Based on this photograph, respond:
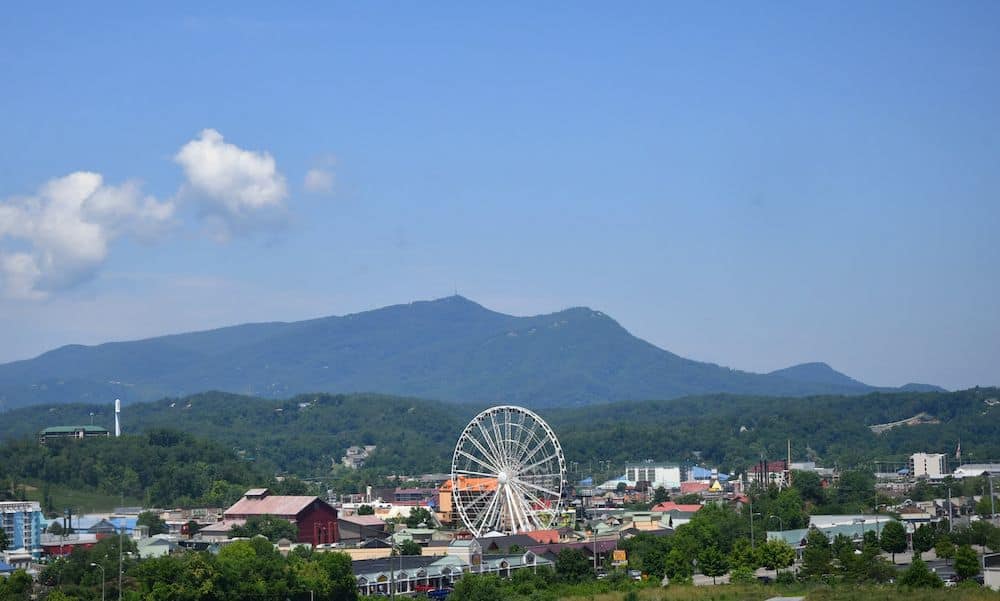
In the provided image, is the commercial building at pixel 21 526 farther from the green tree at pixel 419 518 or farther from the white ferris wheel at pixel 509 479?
the white ferris wheel at pixel 509 479

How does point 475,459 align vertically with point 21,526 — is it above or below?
above

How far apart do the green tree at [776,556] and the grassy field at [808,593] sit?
6250 mm

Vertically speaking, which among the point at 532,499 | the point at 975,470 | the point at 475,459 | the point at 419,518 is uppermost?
the point at 475,459

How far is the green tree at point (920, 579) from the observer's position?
60094 mm

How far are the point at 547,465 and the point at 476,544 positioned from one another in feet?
44.8

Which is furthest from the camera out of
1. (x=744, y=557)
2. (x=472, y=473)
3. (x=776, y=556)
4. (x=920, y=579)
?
(x=472, y=473)

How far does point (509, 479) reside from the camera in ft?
286

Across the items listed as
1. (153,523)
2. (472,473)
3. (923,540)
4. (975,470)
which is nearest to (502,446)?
(472,473)

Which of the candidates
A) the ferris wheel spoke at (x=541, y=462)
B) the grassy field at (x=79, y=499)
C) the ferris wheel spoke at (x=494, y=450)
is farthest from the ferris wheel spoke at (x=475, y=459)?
the grassy field at (x=79, y=499)

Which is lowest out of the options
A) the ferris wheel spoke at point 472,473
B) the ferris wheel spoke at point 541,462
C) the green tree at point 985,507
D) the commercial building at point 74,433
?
the green tree at point 985,507

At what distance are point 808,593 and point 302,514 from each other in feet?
119

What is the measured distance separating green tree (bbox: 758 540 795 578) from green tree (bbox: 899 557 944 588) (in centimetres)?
1040

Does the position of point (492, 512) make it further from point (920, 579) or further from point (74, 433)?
point (74, 433)

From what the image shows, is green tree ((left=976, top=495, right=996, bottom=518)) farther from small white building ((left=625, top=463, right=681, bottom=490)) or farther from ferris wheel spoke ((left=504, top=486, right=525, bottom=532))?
small white building ((left=625, top=463, right=681, bottom=490))
